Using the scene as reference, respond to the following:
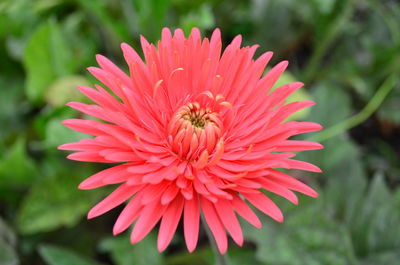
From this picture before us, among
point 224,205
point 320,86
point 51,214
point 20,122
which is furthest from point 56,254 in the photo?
point 320,86

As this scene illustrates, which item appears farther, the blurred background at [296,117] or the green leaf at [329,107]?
the green leaf at [329,107]

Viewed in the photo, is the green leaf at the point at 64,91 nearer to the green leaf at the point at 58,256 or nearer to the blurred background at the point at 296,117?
the blurred background at the point at 296,117

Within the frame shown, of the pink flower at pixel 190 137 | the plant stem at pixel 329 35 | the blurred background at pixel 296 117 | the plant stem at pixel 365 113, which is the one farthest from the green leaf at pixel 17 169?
the plant stem at pixel 329 35

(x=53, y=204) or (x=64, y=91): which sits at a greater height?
(x=64, y=91)

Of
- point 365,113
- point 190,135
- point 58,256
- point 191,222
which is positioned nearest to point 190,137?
point 190,135

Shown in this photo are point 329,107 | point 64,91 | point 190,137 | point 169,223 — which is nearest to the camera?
point 169,223

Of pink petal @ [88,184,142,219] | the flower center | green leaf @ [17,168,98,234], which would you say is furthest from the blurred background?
pink petal @ [88,184,142,219]

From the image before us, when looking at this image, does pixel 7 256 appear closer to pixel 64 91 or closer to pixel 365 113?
pixel 64 91
